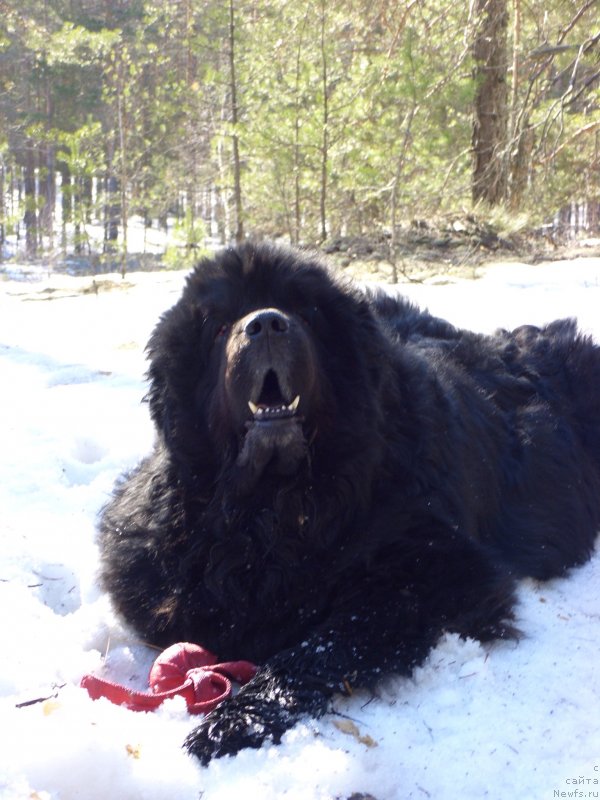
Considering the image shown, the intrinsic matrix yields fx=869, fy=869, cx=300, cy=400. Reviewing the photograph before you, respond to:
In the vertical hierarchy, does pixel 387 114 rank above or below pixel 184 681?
above

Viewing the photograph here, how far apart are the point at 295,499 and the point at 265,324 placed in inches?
24.4

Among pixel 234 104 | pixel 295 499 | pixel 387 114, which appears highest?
pixel 234 104

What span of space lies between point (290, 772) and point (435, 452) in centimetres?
154

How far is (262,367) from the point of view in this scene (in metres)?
2.88

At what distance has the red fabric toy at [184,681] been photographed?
250cm

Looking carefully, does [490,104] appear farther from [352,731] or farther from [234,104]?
[352,731]

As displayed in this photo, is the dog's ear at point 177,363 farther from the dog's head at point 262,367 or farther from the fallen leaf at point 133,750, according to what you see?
the fallen leaf at point 133,750

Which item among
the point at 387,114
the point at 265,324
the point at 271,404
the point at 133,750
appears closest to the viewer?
the point at 133,750

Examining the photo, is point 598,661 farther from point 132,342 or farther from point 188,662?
point 132,342

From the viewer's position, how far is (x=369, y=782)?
205 centimetres

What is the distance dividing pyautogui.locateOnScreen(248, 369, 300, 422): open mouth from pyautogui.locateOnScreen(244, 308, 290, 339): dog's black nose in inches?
5.7

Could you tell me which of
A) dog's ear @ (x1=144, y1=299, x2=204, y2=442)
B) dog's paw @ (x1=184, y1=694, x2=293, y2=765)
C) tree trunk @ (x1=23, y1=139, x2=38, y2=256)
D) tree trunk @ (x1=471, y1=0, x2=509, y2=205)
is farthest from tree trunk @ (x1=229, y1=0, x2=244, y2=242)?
tree trunk @ (x1=23, y1=139, x2=38, y2=256)

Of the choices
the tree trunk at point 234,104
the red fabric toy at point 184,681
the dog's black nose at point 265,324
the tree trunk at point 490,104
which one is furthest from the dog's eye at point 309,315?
the tree trunk at point 490,104

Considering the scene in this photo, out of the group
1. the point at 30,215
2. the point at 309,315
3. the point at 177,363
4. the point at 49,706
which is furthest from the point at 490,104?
the point at 30,215
